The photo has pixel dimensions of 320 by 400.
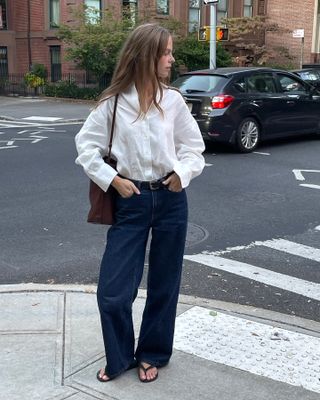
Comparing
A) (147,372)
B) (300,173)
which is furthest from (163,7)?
(147,372)

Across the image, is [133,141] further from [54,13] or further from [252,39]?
[252,39]

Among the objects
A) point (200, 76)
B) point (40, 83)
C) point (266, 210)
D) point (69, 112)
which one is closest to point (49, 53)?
point (40, 83)

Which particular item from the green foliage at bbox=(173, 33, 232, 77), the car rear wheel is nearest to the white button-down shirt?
the car rear wheel

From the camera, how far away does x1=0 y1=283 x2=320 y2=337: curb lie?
3926 mm

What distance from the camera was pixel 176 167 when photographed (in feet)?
9.80

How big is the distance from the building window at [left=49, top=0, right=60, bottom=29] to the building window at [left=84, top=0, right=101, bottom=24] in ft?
6.15

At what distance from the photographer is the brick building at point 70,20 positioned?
95.1 ft

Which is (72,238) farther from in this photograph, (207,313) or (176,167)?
(176,167)

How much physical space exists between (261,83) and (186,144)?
29.8 feet

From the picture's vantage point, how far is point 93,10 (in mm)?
26766

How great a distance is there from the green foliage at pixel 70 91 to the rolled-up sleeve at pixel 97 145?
906 inches

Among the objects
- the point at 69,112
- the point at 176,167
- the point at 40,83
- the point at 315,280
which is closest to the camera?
the point at 176,167

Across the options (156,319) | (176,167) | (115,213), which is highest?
(176,167)

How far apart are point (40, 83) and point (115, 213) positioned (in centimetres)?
2657
